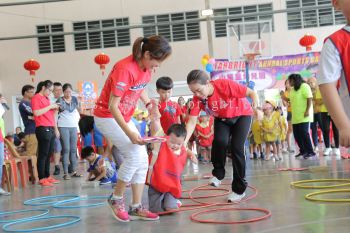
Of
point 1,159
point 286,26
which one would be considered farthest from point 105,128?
point 286,26

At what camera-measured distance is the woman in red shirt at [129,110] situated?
11.7 ft

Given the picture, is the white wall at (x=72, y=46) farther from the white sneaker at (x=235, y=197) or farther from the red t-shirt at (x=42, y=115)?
the white sneaker at (x=235, y=197)

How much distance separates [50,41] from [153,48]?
16921 millimetres

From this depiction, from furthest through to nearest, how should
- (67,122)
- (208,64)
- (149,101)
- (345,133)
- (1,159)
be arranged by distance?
1. (208,64)
2. (67,122)
3. (1,159)
4. (149,101)
5. (345,133)

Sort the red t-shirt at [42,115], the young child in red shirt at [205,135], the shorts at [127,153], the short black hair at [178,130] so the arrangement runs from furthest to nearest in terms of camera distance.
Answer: the young child in red shirt at [205,135] → the red t-shirt at [42,115] → the short black hair at [178,130] → the shorts at [127,153]

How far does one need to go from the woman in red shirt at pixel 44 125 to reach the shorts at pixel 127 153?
Result: 3663mm

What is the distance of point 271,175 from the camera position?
641 centimetres

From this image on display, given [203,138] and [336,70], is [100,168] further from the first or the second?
[336,70]

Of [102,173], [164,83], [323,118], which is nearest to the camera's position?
[164,83]

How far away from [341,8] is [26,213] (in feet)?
12.6

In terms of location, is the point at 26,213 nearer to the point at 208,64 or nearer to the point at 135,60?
the point at 135,60

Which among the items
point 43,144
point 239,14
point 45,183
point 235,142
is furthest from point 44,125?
point 239,14

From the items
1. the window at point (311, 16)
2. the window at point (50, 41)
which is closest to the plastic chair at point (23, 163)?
the window at point (50, 41)

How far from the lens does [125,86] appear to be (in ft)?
11.8
